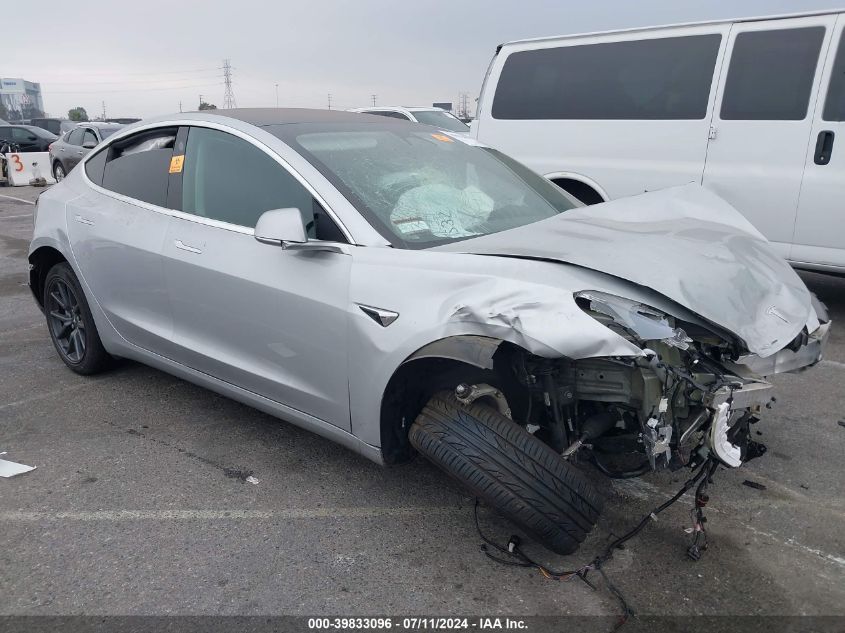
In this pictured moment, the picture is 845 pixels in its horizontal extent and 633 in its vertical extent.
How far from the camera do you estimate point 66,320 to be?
468 cm

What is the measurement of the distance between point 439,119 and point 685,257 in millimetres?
10975

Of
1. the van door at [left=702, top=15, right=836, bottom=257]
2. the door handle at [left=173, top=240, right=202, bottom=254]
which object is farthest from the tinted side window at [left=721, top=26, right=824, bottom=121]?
the door handle at [left=173, top=240, right=202, bottom=254]

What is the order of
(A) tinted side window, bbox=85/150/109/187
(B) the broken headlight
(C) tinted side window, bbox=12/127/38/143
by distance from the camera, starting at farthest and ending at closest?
(C) tinted side window, bbox=12/127/38/143
(A) tinted side window, bbox=85/150/109/187
(B) the broken headlight

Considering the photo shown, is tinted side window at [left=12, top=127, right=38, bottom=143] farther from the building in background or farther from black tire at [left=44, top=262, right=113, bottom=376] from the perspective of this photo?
the building in background

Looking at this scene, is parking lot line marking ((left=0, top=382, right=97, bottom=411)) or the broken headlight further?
parking lot line marking ((left=0, top=382, right=97, bottom=411))

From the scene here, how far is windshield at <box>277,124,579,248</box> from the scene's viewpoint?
3.14 meters

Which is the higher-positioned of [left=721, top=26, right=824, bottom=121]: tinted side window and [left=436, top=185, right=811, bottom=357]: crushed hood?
[left=721, top=26, right=824, bottom=121]: tinted side window

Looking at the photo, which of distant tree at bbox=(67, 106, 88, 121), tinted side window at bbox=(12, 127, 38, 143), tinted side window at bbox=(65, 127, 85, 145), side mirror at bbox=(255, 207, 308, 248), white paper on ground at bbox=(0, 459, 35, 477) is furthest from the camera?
distant tree at bbox=(67, 106, 88, 121)

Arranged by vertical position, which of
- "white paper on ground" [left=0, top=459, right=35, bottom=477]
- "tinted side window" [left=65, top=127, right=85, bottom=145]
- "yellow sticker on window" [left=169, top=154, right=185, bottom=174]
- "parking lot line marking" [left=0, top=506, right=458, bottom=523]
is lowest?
"white paper on ground" [left=0, top=459, right=35, bottom=477]

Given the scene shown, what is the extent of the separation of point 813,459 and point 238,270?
2.90 metres

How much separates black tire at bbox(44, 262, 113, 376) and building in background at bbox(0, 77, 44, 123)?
227 feet

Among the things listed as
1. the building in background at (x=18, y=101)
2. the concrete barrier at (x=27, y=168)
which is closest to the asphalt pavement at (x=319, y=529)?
the concrete barrier at (x=27, y=168)

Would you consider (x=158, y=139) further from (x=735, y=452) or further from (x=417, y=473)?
(x=735, y=452)

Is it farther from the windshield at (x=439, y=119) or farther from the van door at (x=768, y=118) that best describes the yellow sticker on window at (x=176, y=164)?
the windshield at (x=439, y=119)
